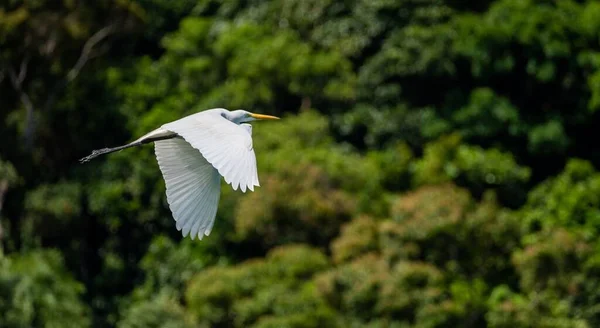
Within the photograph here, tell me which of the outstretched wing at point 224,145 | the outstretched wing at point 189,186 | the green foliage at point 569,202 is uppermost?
the outstretched wing at point 224,145

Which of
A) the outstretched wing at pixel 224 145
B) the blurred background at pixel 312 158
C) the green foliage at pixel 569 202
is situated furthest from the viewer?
the green foliage at pixel 569 202

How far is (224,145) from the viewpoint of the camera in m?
8.32

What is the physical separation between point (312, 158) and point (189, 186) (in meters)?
9.99

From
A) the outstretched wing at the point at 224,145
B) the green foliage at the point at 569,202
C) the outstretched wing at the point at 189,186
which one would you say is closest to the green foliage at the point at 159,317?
the green foliage at the point at 569,202

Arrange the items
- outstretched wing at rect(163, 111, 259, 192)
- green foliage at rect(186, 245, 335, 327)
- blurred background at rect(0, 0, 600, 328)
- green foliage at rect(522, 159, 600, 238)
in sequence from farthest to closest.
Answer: green foliage at rect(522, 159, 600, 238)
blurred background at rect(0, 0, 600, 328)
green foliage at rect(186, 245, 335, 327)
outstretched wing at rect(163, 111, 259, 192)

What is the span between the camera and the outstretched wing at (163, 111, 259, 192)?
7.94 metres

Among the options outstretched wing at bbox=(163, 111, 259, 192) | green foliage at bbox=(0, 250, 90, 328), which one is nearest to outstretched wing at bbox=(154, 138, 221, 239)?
outstretched wing at bbox=(163, 111, 259, 192)

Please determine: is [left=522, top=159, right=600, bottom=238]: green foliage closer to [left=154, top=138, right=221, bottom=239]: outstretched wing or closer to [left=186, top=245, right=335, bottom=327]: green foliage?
[left=186, top=245, right=335, bottom=327]: green foliage

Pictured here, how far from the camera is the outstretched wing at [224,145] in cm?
794

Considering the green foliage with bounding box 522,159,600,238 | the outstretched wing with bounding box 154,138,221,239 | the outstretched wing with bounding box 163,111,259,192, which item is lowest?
the green foliage with bounding box 522,159,600,238

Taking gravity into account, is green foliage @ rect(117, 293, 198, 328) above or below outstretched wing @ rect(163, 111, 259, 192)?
below

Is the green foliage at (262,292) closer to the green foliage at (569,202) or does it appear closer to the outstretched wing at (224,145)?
the green foliage at (569,202)

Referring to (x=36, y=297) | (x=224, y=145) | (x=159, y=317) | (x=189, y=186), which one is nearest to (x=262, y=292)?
(x=159, y=317)

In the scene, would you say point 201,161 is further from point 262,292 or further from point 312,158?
point 312,158
